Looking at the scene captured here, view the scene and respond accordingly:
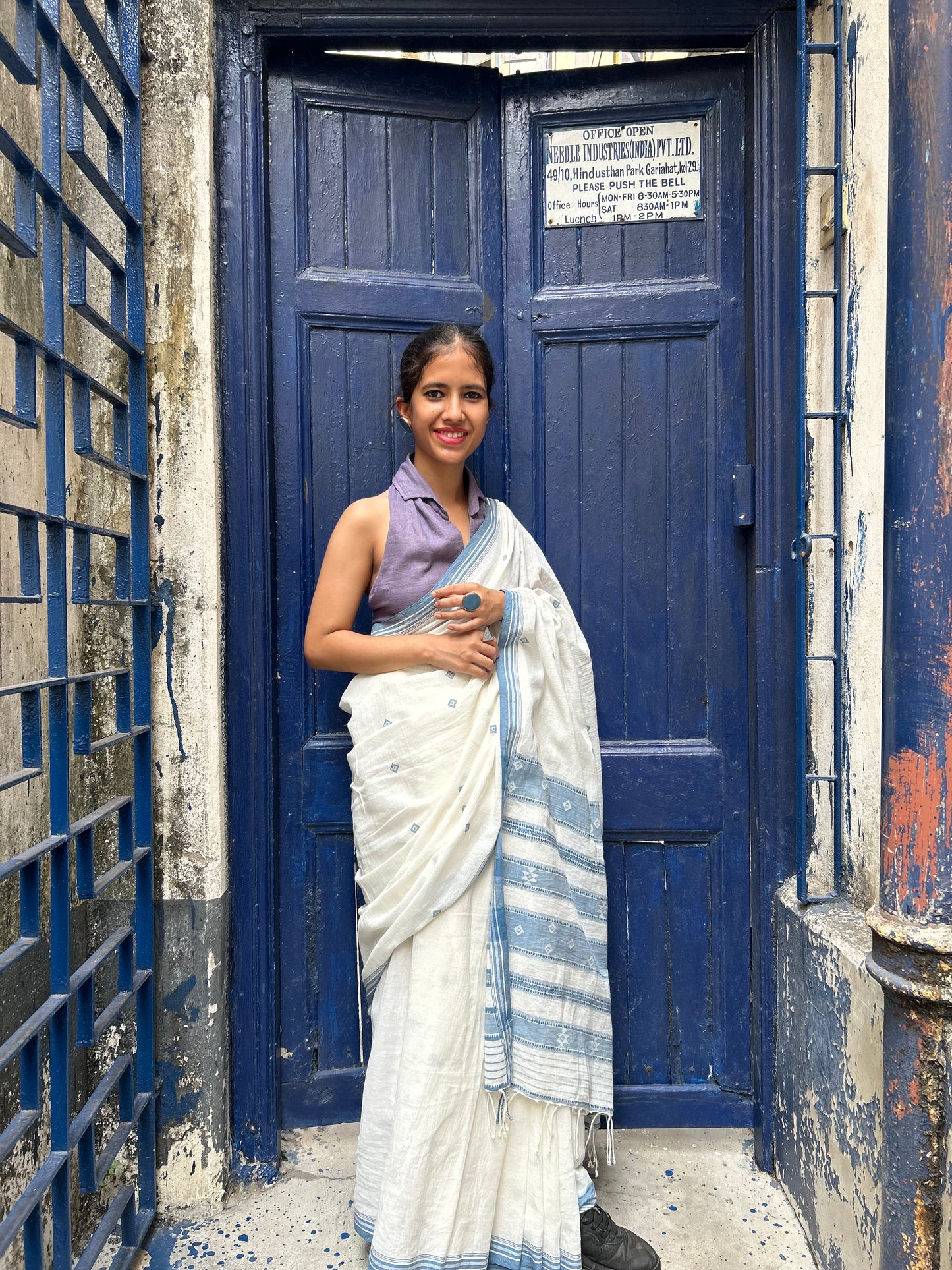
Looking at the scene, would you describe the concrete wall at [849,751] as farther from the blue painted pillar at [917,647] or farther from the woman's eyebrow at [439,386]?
the woman's eyebrow at [439,386]

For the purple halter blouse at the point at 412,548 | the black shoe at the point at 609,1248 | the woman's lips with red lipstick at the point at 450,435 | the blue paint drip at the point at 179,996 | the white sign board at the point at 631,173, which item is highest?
the white sign board at the point at 631,173

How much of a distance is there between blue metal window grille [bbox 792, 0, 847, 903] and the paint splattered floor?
2.52ft

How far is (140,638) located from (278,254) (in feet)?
3.43

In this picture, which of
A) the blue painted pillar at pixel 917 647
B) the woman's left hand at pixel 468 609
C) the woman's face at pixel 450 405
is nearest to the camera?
the blue painted pillar at pixel 917 647

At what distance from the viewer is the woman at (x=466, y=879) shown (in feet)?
5.98

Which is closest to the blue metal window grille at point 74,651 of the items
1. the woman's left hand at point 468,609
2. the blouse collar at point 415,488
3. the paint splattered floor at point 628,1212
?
the paint splattered floor at point 628,1212

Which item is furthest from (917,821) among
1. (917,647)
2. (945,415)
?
(945,415)

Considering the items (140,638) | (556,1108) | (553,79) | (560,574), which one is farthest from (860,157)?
(556,1108)

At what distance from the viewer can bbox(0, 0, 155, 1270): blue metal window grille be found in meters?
1.48

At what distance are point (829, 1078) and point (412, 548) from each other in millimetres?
1494

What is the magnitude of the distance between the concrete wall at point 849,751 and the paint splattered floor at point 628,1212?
4.7 inches

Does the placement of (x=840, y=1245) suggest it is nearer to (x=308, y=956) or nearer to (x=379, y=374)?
(x=308, y=956)

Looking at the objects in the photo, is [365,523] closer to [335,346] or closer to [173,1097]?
[335,346]

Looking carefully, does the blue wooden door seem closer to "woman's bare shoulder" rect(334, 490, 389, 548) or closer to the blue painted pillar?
"woman's bare shoulder" rect(334, 490, 389, 548)
